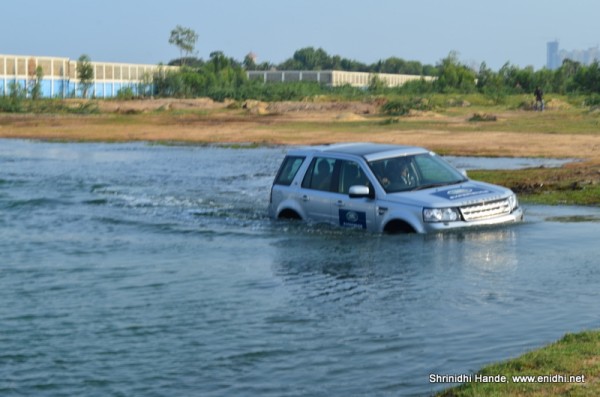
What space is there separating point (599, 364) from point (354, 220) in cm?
827

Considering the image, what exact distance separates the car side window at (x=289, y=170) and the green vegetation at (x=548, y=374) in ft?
28.2

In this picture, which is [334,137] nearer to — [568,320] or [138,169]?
[138,169]

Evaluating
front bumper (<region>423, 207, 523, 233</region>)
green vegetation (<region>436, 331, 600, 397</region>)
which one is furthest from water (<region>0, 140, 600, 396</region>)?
green vegetation (<region>436, 331, 600, 397</region>)

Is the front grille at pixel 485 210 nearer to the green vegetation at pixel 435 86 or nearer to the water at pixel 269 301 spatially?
the water at pixel 269 301

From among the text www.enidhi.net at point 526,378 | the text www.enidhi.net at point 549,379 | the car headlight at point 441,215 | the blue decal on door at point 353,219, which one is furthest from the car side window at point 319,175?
the text www.enidhi.net at point 549,379

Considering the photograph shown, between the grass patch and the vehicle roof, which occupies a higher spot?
the vehicle roof

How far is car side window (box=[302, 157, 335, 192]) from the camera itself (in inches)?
655

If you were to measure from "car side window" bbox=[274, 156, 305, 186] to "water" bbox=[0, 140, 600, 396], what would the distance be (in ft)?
2.10

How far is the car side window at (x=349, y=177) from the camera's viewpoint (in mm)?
Answer: 16141

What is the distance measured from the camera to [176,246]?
1716 centimetres

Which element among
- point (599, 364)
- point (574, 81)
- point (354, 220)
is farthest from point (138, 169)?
point (574, 81)

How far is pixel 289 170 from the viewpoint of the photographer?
679 inches

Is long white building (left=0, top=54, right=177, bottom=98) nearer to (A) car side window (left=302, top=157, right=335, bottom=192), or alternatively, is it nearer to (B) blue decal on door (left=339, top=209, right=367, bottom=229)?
(A) car side window (left=302, top=157, right=335, bottom=192)

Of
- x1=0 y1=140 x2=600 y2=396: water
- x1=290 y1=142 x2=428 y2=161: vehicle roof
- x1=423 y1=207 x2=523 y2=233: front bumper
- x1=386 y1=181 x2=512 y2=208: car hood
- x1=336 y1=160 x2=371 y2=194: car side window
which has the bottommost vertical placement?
x1=0 y1=140 x2=600 y2=396: water
